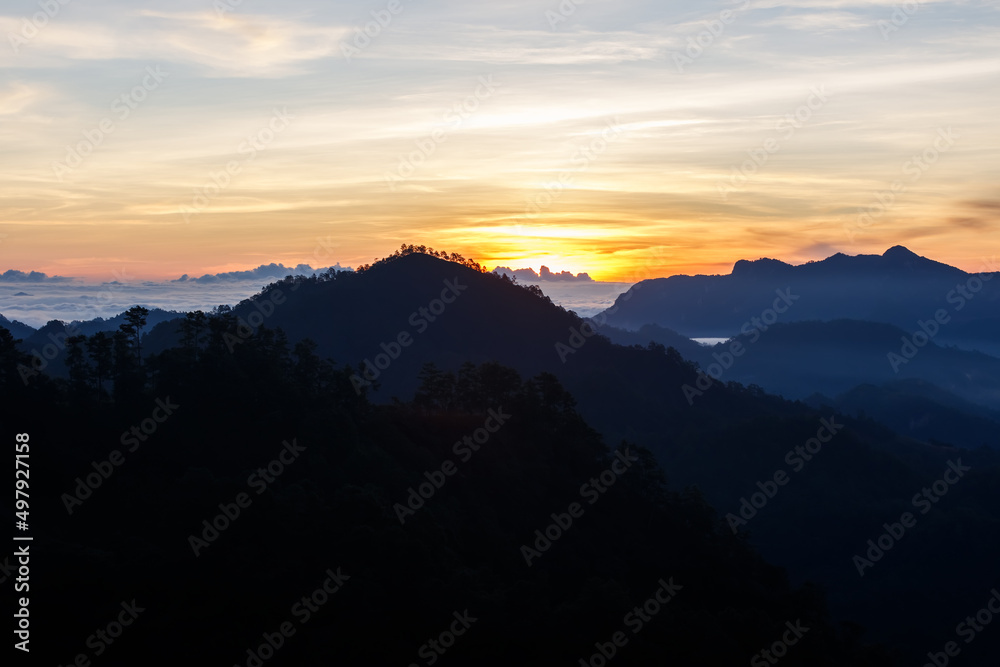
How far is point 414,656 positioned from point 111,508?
2963cm

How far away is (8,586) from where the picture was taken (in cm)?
4975

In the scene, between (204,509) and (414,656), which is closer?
(414,656)

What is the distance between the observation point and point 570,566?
83500 millimetres

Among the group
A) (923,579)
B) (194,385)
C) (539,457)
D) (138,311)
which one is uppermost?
(138,311)

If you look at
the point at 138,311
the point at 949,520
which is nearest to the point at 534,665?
the point at 138,311

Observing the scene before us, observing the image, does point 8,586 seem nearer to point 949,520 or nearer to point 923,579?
point 923,579

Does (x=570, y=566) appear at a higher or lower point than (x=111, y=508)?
lower

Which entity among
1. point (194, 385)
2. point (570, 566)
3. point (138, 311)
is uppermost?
point (138, 311)

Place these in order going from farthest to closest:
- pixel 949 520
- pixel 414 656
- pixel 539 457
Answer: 1. pixel 949 520
2. pixel 539 457
3. pixel 414 656

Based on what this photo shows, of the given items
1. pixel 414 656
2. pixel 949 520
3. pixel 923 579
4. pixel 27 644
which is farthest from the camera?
pixel 949 520

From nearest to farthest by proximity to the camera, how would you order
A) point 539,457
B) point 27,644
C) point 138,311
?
point 27,644, point 138,311, point 539,457

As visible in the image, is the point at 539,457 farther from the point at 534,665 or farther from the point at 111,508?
the point at 111,508

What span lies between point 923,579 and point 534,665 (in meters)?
143

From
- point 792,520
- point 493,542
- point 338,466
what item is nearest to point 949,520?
point 792,520
